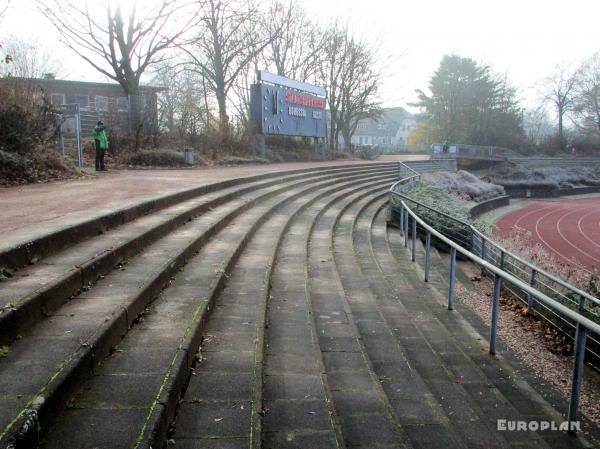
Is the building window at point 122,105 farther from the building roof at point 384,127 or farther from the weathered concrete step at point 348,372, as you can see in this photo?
the building roof at point 384,127

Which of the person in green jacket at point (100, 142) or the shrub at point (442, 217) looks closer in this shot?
the shrub at point (442, 217)

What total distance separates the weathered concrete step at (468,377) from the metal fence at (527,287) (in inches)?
11.5

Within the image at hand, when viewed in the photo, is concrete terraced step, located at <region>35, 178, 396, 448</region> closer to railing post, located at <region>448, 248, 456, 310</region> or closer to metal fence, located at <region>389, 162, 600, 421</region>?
metal fence, located at <region>389, 162, 600, 421</region>

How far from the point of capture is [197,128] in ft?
75.8

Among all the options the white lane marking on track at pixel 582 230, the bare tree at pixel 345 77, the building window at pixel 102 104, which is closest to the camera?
the building window at pixel 102 104

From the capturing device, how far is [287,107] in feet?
83.3

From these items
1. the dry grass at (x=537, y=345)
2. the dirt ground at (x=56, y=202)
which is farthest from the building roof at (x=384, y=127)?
the dry grass at (x=537, y=345)

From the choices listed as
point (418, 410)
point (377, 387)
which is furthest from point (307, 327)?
point (418, 410)

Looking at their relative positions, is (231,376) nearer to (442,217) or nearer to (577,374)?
(577,374)

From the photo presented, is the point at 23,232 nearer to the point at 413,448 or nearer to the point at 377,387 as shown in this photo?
the point at 377,387

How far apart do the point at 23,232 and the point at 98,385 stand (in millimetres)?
2817

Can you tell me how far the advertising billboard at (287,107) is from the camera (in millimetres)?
23359

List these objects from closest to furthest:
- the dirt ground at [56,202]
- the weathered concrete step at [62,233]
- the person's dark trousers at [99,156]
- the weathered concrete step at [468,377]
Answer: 1. the weathered concrete step at [468,377]
2. the weathered concrete step at [62,233]
3. the dirt ground at [56,202]
4. the person's dark trousers at [99,156]

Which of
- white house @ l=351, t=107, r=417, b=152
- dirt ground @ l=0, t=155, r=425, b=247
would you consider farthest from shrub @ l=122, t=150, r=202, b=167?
white house @ l=351, t=107, r=417, b=152
